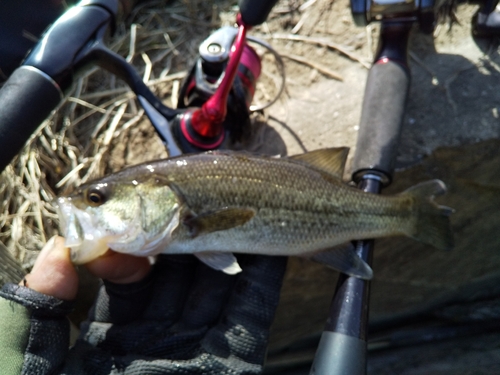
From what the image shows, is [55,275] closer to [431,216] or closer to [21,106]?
[21,106]

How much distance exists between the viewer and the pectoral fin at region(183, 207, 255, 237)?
206 cm

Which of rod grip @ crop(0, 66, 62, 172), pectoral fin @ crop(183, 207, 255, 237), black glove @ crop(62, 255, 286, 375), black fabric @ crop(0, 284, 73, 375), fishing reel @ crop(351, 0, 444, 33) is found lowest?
black glove @ crop(62, 255, 286, 375)

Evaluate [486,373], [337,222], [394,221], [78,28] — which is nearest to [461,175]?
[394,221]

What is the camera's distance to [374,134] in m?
2.33

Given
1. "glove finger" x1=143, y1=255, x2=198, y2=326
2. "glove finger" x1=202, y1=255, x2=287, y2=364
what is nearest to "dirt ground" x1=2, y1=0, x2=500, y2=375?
"glove finger" x1=202, y1=255, x2=287, y2=364

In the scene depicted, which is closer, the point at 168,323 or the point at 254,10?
the point at 254,10

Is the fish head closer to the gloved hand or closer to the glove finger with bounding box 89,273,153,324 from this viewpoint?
the gloved hand

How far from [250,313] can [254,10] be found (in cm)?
143

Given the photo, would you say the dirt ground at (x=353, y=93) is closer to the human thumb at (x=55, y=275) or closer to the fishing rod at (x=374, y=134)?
the fishing rod at (x=374, y=134)

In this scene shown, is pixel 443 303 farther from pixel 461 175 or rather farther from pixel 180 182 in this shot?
pixel 180 182

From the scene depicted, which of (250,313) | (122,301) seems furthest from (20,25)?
(250,313)

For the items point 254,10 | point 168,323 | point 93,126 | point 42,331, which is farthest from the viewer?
point 93,126

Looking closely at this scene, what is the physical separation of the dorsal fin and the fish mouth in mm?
1011

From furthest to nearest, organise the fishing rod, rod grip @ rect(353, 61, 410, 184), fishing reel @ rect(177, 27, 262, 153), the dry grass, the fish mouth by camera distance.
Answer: the dry grass < fishing reel @ rect(177, 27, 262, 153) < rod grip @ rect(353, 61, 410, 184) < the fish mouth < the fishing rod
